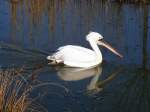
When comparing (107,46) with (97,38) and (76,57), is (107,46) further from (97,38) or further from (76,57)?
(76,57)

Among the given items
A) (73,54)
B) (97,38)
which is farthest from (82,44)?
(73,54)

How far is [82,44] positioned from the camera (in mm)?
10078

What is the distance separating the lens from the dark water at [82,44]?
6980mm

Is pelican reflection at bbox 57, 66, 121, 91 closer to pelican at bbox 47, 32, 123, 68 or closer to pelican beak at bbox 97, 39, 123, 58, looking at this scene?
pelican at bbox 47, 32, 123, 68

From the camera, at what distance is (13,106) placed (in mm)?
5125

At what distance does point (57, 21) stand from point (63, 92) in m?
4.13

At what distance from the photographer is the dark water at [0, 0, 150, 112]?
275 inches

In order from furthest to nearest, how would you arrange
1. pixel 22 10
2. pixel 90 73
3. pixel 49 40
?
1. pixel 22 10
2. pixel 49 40
3. pixel 90 73

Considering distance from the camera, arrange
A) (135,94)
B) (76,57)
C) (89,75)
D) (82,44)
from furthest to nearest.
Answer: (82,44) < (76,57) < (89,75) < (135,94)

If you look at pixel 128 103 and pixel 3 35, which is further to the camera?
pixel 3 35

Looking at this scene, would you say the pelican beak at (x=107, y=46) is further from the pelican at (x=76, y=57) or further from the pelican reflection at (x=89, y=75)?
the pelican reflection at (x=89, y=75)

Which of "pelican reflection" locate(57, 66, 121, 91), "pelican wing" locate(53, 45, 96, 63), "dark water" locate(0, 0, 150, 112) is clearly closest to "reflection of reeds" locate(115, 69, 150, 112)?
"dark water" locate(0, 0, 150, 112)

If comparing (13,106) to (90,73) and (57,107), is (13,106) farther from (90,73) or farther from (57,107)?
(90,73)

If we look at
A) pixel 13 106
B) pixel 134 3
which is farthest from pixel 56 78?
pixel 134 3
